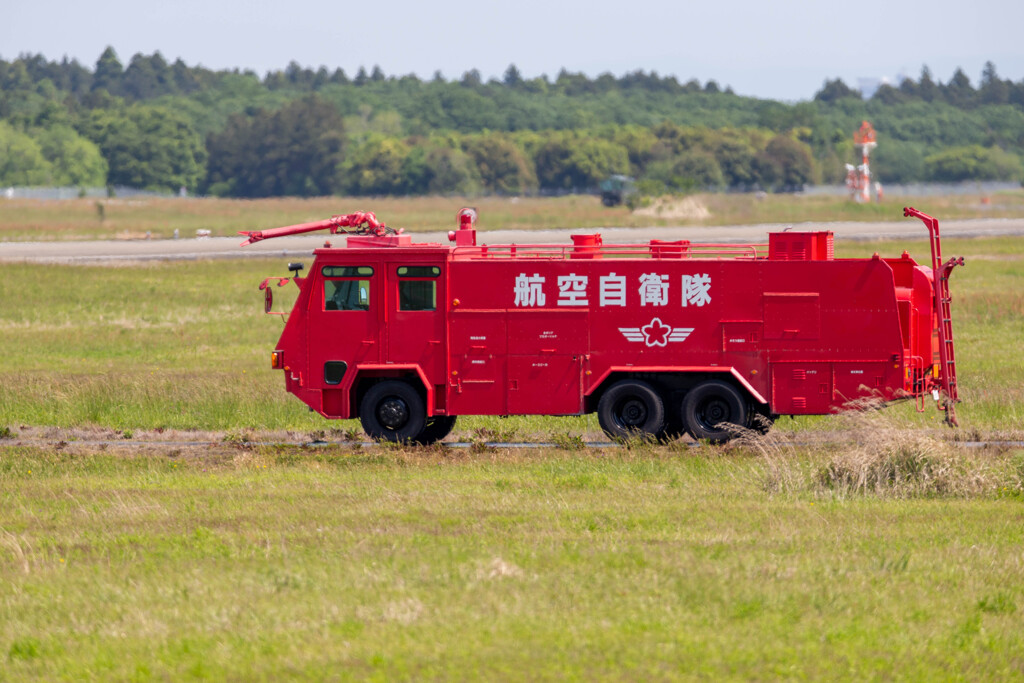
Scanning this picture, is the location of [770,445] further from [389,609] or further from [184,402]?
[184,402]

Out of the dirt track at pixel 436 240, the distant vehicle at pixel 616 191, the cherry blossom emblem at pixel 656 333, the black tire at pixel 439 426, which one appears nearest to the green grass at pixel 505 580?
the cherry blossom emblem at pixel 656 333

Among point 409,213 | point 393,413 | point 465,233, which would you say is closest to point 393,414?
point 393,413

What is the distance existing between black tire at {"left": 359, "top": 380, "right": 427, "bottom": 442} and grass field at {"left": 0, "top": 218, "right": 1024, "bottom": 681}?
63 centimetres

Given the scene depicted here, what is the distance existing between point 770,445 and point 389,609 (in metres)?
9.09

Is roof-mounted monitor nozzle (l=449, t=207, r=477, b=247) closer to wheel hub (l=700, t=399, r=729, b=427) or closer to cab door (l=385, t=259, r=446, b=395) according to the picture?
cab door (l=385, t=259, r=446, b=395)

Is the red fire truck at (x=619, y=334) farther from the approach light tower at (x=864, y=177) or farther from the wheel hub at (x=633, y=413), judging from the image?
the approach light tower at (x=864, y=177)

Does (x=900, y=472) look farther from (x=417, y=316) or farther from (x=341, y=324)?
(x=341, y=324)

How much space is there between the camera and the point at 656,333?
17.5 m

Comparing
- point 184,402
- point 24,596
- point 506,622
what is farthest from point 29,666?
point 184,402

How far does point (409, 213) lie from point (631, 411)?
243ft

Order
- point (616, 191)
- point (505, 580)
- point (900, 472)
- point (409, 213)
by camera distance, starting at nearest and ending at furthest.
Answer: point (505, 580)
point (900, 472)
point (409, 213)
point (616, 191)

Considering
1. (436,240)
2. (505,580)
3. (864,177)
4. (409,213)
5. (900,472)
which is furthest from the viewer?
(864,177)

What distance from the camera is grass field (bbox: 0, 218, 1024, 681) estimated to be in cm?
798

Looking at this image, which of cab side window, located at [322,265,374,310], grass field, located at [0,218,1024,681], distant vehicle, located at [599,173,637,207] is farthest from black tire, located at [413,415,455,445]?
distant vehicle, located at [599,173,637,207]
